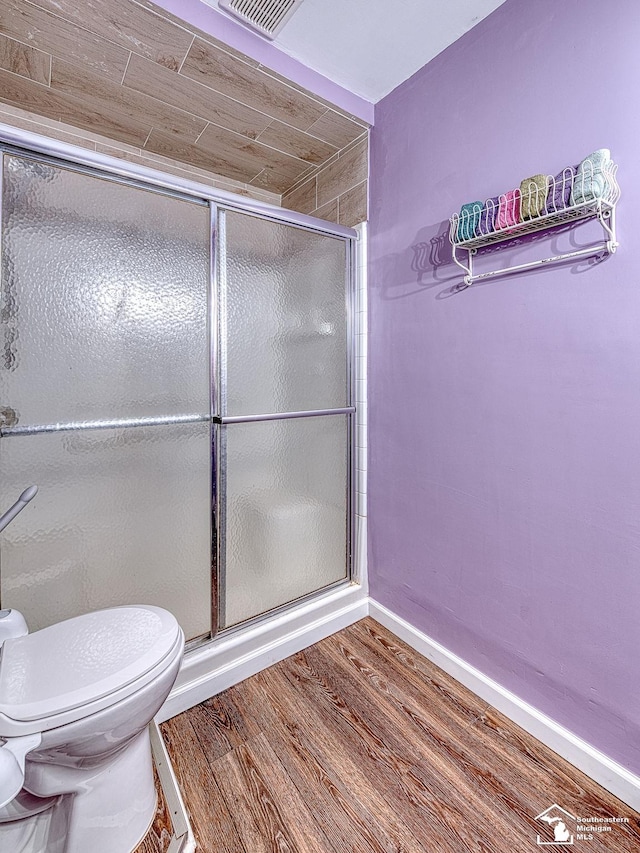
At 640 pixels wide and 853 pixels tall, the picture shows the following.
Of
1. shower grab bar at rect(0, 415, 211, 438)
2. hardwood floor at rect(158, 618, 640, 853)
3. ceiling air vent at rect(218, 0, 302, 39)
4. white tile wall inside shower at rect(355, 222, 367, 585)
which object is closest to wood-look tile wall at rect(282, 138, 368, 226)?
white tile wall inside shower at rect(355, 222, 367, 585)

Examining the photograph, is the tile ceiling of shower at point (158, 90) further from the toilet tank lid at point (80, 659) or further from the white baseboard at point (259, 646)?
the white baseboard at point (259, 646)

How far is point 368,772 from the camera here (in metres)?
1.21

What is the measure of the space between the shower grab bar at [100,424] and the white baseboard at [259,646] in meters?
0.83

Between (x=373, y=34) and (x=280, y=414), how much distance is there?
1391 mm

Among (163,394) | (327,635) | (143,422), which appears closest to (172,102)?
(163,394)

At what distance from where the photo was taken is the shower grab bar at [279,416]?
150 cm

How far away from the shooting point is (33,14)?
1.25 m

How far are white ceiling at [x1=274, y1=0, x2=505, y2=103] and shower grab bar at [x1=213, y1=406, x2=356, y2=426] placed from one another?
1331 mm

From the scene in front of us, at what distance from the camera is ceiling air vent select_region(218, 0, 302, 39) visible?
4.29 ft

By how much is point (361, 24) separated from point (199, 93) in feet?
2.10

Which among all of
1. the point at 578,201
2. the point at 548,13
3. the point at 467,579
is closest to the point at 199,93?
the point at 548,13

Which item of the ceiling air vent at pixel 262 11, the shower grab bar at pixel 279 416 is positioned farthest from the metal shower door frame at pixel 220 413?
the ceiling air vent at pixel 262 11

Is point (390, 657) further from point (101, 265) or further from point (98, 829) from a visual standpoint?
point (101, 265)

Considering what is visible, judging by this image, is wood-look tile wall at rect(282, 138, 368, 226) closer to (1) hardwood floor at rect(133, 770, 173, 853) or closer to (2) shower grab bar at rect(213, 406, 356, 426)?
(2) shower grab bar at rect(213, 406, 356, 426)
